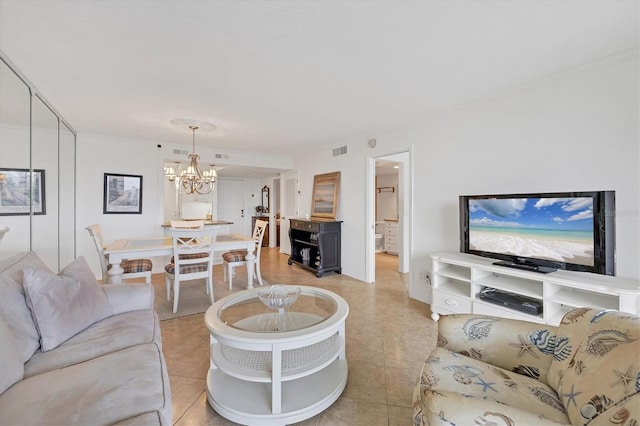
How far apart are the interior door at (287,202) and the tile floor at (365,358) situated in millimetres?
2647

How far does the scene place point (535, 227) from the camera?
2301mm

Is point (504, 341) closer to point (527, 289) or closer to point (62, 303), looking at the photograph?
point (527, 289)

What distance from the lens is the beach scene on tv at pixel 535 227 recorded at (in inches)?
80.8

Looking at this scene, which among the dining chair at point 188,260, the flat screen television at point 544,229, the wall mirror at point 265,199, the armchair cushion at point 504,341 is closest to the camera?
the armchair cushion at point 504,341

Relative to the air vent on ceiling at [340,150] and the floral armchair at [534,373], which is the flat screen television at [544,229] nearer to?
the floral armchair at [534,373]

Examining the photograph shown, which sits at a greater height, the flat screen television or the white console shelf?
the flat screen television

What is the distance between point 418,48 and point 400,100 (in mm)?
942

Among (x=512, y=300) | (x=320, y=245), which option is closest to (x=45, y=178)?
(x=320, y=245)

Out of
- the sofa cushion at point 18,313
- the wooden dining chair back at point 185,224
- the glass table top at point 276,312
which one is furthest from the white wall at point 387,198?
the sofa cushion at point 18,313

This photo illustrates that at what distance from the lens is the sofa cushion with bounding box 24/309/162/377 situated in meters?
1.35

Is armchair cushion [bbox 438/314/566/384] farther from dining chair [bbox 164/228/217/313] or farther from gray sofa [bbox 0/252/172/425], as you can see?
dining chair [bbox 164/228/217/313]

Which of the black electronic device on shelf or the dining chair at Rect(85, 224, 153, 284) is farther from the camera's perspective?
the dining chair at Rect(85, 224, 153, 284)

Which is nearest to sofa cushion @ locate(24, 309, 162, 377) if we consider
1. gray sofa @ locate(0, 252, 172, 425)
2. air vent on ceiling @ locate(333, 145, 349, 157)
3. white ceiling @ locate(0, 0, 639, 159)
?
gray sofa @ locate(0, 252, 172, 425)

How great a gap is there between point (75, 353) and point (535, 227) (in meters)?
3.21
